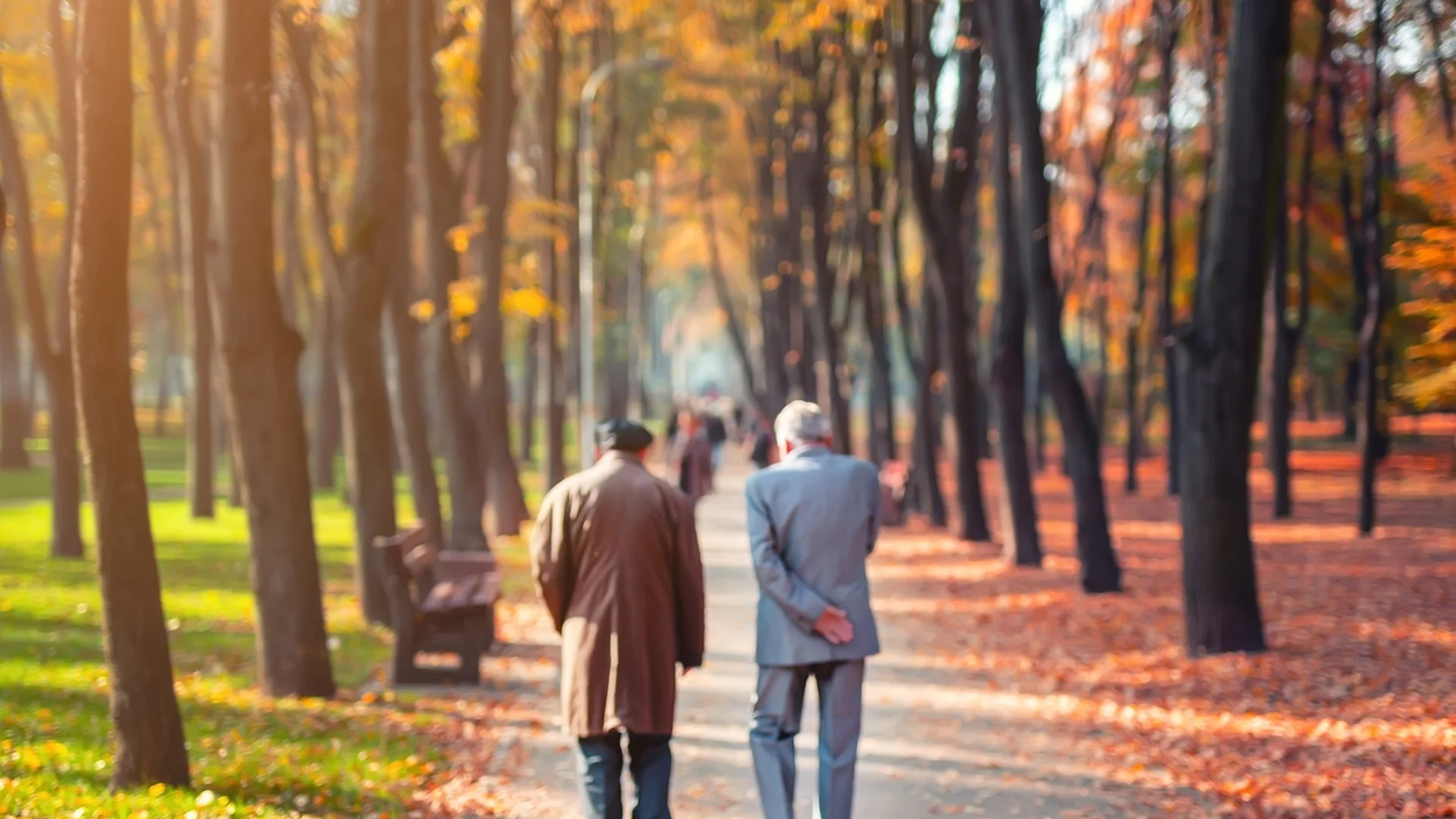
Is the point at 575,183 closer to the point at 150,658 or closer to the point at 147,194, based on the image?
the point at 147,194

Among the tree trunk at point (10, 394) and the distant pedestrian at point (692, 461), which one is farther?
the tree trunk at point (10, 394)

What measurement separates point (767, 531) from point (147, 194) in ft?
103

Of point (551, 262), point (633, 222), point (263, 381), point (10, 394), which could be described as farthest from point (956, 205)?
point (633, 222)

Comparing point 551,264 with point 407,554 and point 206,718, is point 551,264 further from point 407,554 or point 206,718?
point 206,718

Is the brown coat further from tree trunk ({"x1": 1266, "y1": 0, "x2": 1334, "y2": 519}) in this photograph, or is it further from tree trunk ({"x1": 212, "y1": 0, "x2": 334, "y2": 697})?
tree trunk ({"x1": 1266, "y1": 0, "x2": 1334, "y2": 519})

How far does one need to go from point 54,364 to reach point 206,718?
9173 mm

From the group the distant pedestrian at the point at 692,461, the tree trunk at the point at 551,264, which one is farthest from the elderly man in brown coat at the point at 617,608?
the tree trunk at the point at 551,264

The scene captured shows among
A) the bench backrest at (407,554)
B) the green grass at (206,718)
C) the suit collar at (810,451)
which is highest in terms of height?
the suit collar at (810,451)

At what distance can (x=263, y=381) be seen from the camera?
10.9 meters

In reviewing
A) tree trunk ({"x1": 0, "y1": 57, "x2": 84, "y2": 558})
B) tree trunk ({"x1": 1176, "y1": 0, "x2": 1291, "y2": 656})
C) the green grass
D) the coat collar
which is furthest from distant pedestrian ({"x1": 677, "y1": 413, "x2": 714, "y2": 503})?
the coat collar

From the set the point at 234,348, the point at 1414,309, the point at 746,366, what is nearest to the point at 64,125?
the point at 234,348

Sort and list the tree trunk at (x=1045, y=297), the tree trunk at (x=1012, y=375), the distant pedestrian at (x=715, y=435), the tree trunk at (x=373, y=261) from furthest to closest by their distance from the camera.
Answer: the distant pedestrian at (x=715, y=435)
the tree trunk at (x=1012, y=375)
the tree trunk at (x=1045, y=297)
the tree trunk at (x=373, y=261)

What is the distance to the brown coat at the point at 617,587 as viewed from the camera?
6.28 metres

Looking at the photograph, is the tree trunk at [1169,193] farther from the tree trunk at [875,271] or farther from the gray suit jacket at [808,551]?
the gray suit jacket at [808,551]
